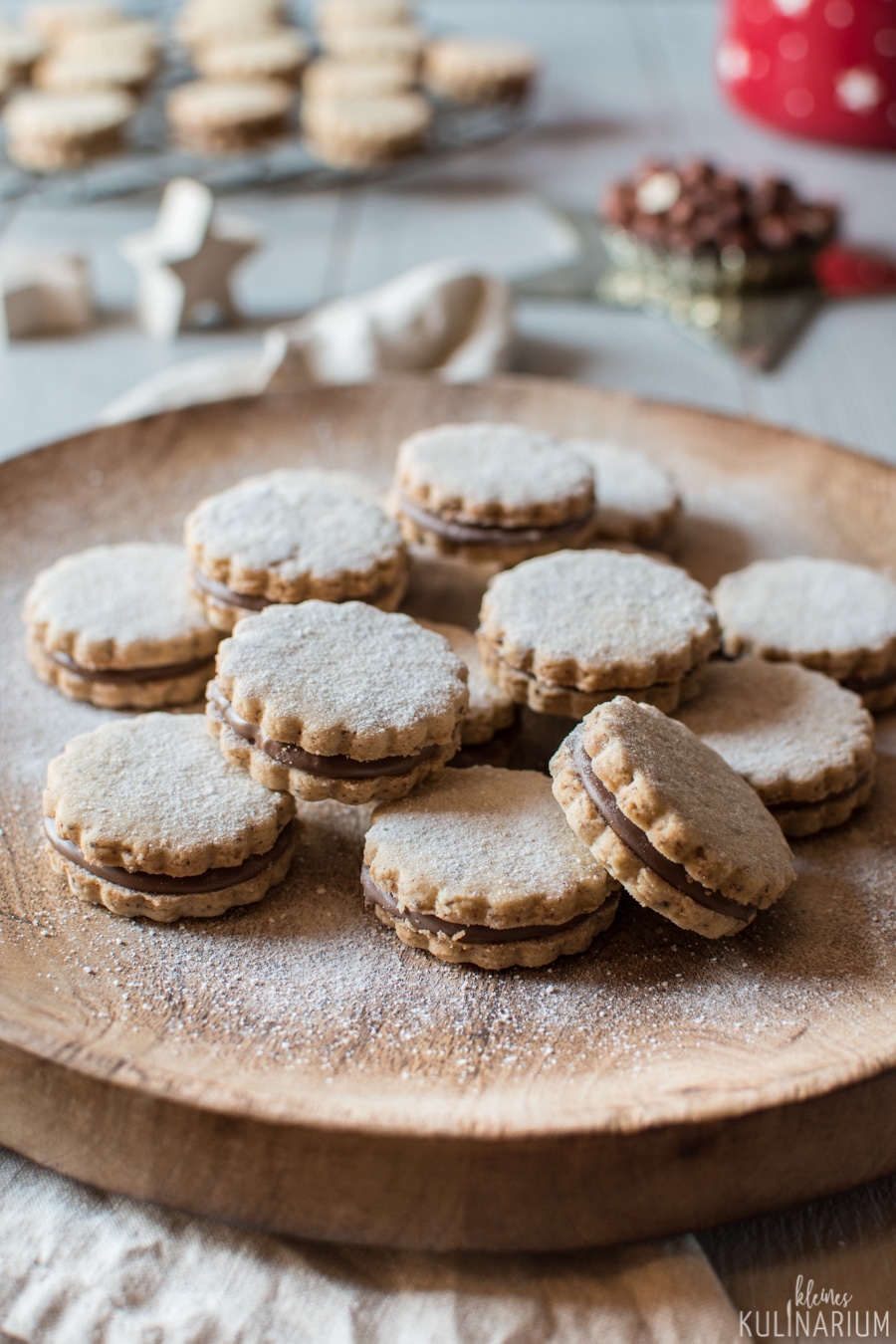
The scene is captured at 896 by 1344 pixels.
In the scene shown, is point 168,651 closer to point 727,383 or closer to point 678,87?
point 727,383

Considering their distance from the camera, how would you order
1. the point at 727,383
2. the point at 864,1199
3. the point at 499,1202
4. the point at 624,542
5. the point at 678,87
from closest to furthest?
the point at 499,1202
the point at 864,1199
the point at 624,542
the point at 727,383
the point at 678,87

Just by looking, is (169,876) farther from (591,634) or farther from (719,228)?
(719,228)

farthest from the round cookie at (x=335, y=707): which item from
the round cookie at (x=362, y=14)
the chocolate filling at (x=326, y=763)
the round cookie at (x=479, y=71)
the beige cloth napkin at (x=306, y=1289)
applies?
the round cookie at (x=362, y=14)

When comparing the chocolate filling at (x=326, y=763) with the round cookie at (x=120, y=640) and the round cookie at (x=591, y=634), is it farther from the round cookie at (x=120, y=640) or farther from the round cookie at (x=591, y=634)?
the round cookie at (x=120, y=640)

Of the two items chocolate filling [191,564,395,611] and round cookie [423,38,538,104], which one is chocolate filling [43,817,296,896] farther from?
round cookie [423,38,538,104]

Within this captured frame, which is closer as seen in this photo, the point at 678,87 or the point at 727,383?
the point at 727,383

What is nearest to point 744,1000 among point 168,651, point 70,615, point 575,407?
point 168,651
